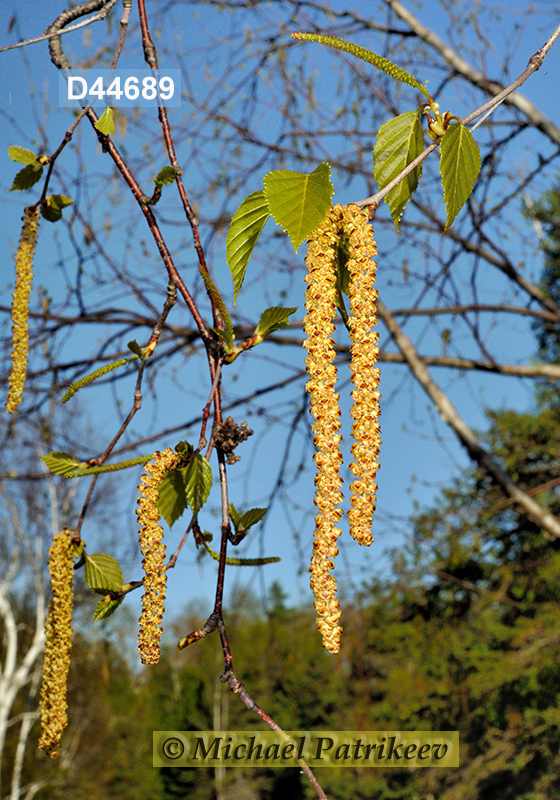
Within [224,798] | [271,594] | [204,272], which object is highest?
[271,594]

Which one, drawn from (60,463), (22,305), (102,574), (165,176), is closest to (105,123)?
(165,176)

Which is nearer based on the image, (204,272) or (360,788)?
(204,272)

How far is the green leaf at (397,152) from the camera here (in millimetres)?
522

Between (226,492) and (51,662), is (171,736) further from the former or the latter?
(226,492)

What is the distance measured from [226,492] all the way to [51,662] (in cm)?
28

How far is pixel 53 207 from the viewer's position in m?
0.79

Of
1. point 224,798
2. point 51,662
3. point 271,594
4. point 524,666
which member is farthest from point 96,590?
point 271,594

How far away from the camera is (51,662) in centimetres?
58

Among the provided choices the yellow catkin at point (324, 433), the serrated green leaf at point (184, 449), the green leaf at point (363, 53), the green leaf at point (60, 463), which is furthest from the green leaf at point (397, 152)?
the green leaf at point (60, 463)

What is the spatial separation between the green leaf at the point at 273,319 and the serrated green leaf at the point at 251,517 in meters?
0.15

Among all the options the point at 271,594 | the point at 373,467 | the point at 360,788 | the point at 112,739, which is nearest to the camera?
the point at 373,467

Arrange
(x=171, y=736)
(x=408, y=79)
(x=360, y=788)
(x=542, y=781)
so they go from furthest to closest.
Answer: (x=360, y=788) → (x=542, y=781) → (x=171, y=736) → (x=408, y=79)

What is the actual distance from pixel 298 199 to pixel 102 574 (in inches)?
15.2

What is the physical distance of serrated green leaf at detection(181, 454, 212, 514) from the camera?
52 cm
